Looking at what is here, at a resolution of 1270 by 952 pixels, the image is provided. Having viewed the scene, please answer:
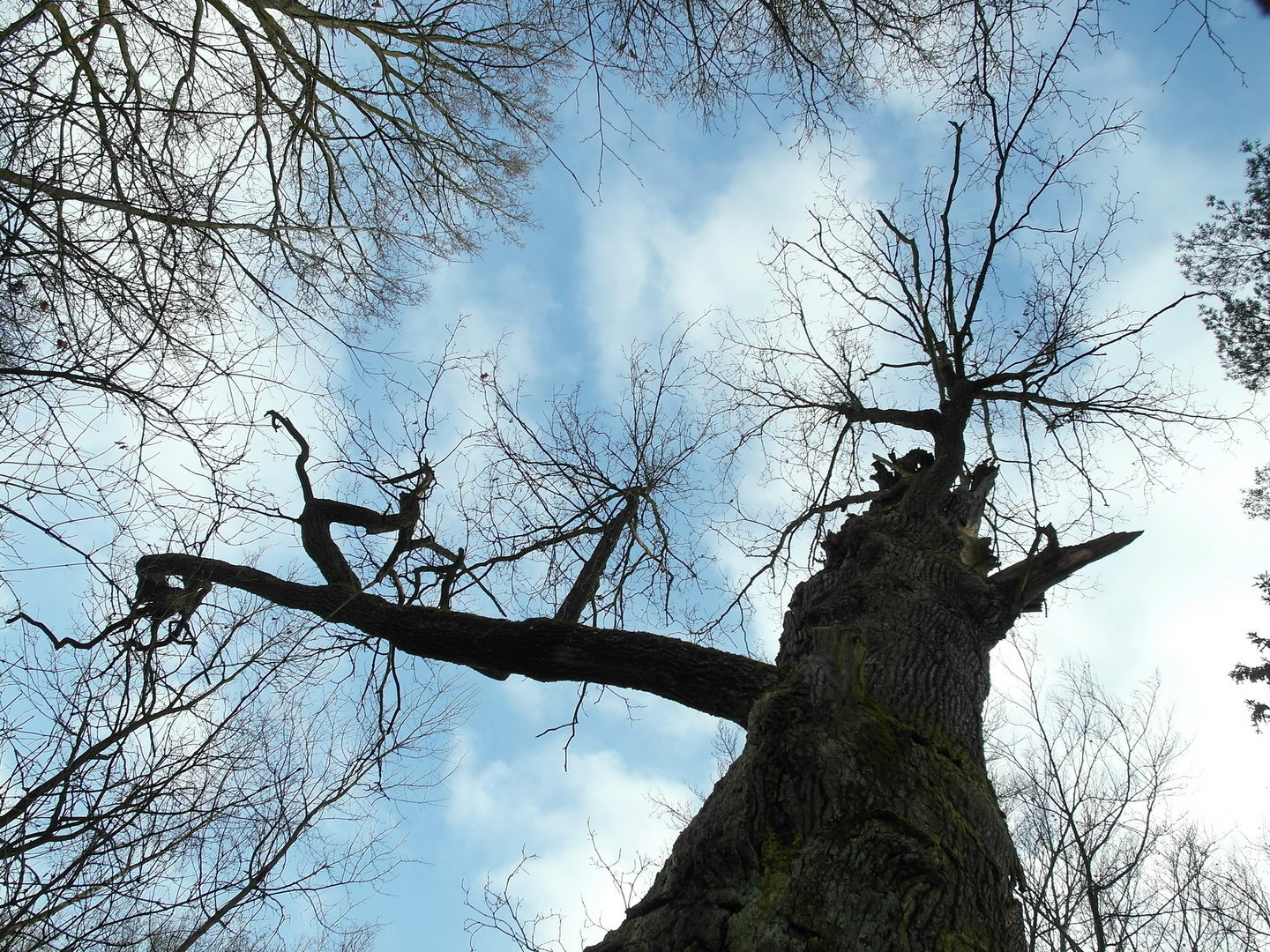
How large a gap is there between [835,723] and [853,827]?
0.33 metres

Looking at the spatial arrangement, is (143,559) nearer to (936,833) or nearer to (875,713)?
(875,713)

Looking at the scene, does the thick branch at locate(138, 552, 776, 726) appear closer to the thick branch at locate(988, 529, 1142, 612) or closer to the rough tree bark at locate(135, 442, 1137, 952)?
the rough tree bark at locate(135, 442, 1137, 952)

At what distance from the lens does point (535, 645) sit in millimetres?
3021

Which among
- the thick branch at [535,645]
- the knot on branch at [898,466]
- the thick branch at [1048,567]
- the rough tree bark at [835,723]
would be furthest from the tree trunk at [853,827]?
the knot on branch at [898,466]

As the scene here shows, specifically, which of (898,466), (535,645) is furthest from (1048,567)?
(535,645)

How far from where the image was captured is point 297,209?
4.62 m

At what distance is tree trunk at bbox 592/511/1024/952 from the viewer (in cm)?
173

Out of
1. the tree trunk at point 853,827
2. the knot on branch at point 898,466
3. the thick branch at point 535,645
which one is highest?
the knot on branch at point 898,466

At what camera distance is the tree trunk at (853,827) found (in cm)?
173

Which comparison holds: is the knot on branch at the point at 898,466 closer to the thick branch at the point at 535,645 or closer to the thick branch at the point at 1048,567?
the thick branch at the point at 1048,567

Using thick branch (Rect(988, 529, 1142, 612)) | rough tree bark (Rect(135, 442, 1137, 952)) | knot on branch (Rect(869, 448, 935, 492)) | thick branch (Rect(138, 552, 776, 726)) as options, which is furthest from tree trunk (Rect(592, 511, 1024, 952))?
knot on branch (Rect(869, 448, 935, 492))

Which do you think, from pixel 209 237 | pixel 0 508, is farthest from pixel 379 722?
pixel 209 237

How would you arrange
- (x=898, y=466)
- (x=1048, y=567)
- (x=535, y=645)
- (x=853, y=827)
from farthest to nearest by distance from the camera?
1. (x=898, y=466)
2. (x=1048, y=567)
3. (x=535, y=645)
4. (x=853, y=827)

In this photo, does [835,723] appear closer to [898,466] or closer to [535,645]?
[535,645]
